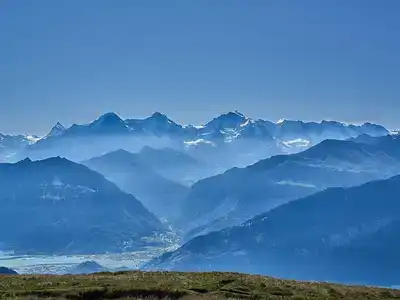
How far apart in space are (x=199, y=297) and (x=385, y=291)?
2295 cm

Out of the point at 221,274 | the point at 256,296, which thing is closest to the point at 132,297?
the point at 256,296

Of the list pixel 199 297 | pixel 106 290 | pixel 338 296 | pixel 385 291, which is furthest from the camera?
pixel 385 291

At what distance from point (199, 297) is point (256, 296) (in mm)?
6125

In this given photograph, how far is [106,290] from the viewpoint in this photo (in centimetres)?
4778

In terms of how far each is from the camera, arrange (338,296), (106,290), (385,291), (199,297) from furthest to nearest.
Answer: (385,291) → (338,296) → (106,290) → (199,297)

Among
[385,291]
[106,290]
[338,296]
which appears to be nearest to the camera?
[106,290]

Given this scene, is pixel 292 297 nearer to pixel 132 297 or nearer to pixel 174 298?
pixel 174 298

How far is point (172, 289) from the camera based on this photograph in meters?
48.7

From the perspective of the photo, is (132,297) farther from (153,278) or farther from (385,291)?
(385,291)

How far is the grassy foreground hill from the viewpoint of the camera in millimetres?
46844

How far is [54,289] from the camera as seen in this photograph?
4831 cm

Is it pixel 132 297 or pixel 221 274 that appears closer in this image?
pixel 132 297

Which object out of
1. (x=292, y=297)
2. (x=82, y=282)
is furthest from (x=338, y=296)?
(x=82, y=282)

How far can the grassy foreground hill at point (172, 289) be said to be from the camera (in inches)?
1844
